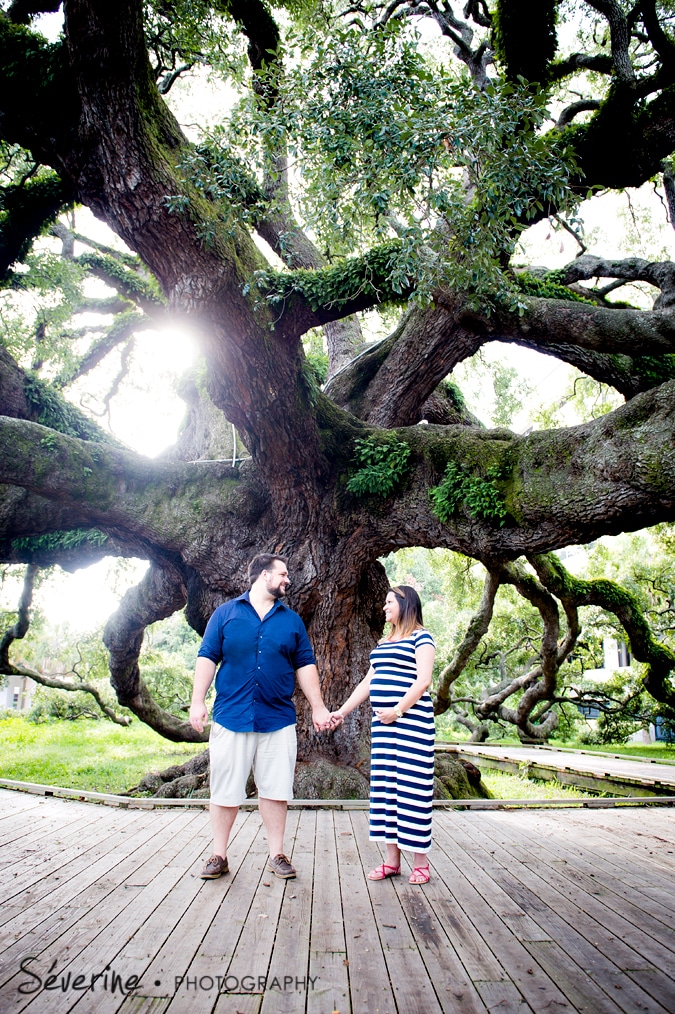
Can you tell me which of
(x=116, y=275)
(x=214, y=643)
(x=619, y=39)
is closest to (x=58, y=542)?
(x=116, y=275)

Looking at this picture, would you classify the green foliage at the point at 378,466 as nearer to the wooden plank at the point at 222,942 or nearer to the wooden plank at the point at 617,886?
the wooden plank at the point at 617,886

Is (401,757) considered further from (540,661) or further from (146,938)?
(540,661)

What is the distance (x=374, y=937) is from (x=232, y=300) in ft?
14.9

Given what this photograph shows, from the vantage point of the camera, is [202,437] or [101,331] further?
[101,331]

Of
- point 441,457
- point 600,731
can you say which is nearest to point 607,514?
point 441,457

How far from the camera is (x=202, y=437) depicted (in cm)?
961

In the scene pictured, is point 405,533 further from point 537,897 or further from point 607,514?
point 537,897

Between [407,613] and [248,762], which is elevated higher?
[407,613]

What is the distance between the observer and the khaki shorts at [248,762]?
351 cm

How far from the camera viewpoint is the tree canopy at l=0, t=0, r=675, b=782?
4469 mm

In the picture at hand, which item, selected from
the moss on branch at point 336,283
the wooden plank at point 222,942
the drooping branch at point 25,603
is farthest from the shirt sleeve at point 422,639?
the drooping branch at point 25,603

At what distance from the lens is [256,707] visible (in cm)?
355

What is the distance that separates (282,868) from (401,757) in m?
0.87

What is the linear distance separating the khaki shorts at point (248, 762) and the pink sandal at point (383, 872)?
61 cm
